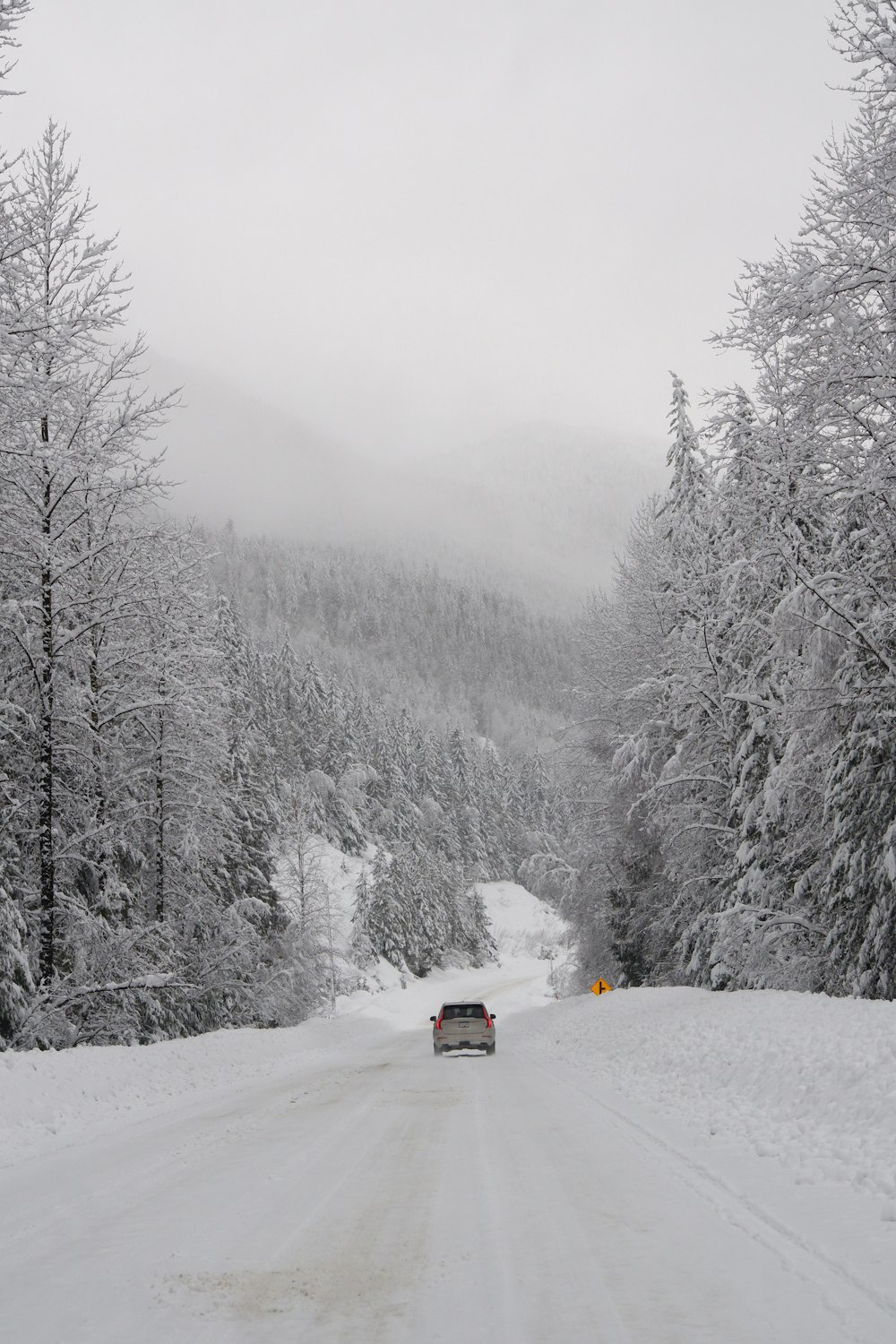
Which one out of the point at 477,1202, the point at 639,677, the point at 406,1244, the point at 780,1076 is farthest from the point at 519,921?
the point at 406,1244

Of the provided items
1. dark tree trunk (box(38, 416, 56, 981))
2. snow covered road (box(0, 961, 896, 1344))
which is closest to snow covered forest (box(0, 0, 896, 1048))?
dark tree trunk (box(38, 416, 56, 981))

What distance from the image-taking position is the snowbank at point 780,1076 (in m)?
7.75

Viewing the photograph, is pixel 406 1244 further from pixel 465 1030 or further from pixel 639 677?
pixel 639 677

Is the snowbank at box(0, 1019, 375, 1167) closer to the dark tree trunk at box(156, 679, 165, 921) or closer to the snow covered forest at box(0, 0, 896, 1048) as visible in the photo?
the snow covered forest at box(0, 0, 896, 1048)

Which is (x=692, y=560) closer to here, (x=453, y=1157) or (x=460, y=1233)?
(x=453, y=1157)

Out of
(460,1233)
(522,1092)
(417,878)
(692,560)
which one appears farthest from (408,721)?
(460,1233)

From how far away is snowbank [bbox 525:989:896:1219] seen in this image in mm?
7746

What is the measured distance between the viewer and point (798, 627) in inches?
654

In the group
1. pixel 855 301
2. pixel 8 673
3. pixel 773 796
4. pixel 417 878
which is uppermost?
pixel 855 301

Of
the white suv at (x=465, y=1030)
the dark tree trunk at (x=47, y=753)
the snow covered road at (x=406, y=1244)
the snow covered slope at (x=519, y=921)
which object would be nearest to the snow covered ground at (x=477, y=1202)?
the snow covered road at (x=406, y=1244)

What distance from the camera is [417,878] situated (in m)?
88.9

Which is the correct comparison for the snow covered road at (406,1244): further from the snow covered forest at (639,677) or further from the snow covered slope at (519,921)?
the snow covered slope at (519,921)

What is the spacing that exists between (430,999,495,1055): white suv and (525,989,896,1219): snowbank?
5.29 m

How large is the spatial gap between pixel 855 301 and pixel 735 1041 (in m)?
10.8
